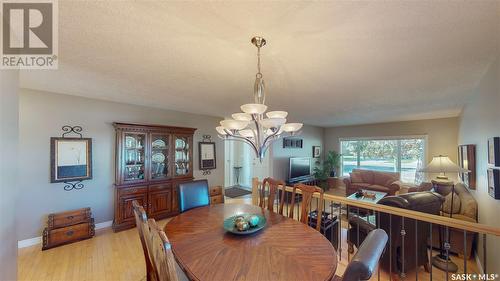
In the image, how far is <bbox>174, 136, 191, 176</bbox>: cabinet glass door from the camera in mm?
4352

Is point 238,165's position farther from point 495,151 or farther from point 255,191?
point 495,151

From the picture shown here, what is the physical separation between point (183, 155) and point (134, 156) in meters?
0.97

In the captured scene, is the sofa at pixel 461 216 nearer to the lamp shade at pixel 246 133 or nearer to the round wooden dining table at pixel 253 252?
the round wooden dining table at pixel 253 252

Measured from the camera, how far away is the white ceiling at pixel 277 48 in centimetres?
125

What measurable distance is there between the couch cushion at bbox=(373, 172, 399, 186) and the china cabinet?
5535mm

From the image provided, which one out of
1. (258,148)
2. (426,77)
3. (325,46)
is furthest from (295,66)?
(426,77)

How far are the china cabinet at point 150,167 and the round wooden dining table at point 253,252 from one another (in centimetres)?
215

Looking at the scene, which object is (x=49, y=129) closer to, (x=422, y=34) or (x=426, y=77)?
(x=422, y=34)

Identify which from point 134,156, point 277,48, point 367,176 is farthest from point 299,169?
point 277,48

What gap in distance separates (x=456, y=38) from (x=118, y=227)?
4.92 m

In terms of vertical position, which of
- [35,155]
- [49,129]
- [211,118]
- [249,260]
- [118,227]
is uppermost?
[211,118]

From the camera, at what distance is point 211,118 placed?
16.6 feet

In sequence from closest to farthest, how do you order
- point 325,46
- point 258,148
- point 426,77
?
point 325,46 < point 258,148 < point 426,77
